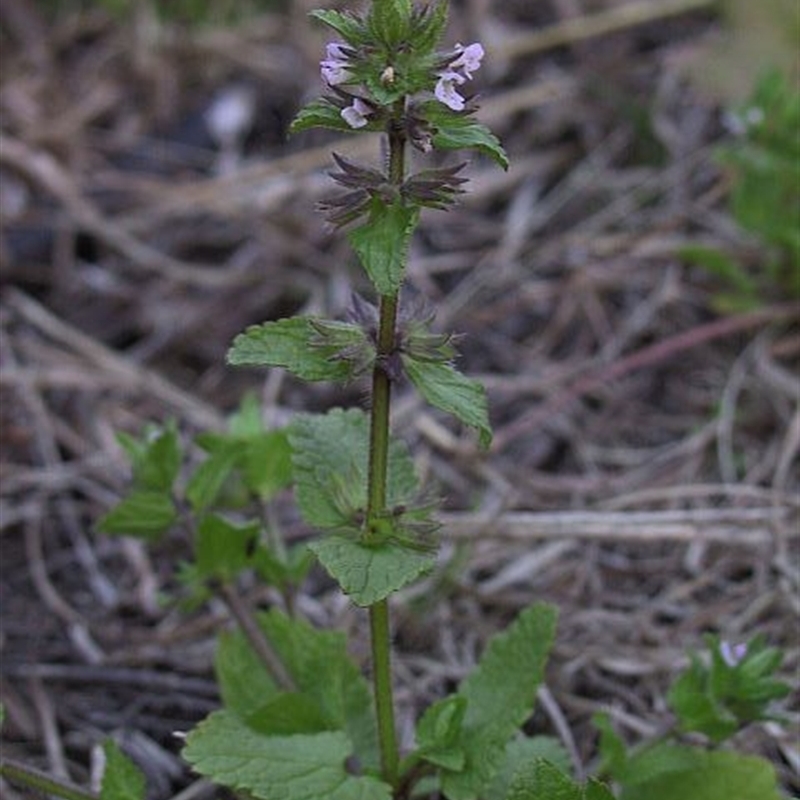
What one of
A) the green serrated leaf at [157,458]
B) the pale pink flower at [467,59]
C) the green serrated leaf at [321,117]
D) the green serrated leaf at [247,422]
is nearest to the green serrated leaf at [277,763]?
the green serrated leaf at [157,458]

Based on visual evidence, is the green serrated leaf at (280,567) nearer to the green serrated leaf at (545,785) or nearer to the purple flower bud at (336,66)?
the green serrated leaf at (545,785)

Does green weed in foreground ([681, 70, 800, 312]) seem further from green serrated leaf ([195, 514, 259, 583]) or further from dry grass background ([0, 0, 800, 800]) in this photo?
green serrated leaf ([195, 514, 259, 583])

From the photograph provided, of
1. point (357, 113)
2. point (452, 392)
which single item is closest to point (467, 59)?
point (357, 113)

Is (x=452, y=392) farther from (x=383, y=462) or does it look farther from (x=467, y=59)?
(x=467, y=59)

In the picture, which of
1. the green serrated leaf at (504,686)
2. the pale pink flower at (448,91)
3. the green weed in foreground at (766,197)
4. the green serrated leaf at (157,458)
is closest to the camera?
the pale pink flower at (448,91)

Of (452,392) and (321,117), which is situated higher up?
(321,117)

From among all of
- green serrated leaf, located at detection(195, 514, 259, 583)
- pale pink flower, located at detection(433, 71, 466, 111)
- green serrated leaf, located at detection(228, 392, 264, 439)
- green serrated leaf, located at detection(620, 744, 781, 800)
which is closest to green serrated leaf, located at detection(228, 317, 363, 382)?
pale pink flower, located at detection(433, 71, 466, 111)

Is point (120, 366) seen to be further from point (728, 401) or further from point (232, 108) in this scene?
point (728, 401)
